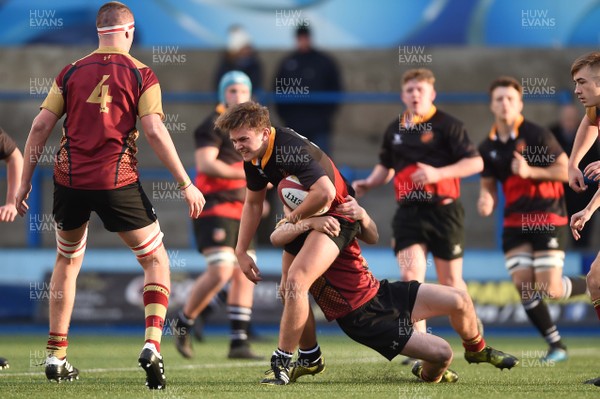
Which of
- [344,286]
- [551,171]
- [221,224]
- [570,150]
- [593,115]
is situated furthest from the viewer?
[570,150]

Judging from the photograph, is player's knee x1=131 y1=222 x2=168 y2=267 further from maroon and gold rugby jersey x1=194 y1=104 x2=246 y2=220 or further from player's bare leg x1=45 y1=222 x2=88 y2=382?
maroon and gold rugby jersey x1=194 y1=104 x2=246 y2=220

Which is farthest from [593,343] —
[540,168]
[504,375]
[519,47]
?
[519,47]

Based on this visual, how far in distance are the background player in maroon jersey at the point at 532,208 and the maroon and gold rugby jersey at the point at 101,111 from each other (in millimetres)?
3775

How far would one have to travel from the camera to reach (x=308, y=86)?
576 inches

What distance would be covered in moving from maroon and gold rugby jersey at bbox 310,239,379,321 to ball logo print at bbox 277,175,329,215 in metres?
0.37

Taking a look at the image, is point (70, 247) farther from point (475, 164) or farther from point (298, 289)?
point (475, 164)

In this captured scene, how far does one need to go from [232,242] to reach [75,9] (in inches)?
318

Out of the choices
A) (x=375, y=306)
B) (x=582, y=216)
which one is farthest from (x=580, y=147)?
(x=375, y=306)

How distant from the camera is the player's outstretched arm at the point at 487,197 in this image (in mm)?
9406

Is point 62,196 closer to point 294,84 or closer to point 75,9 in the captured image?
point 294,84

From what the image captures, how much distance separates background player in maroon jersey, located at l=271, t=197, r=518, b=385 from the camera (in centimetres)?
670

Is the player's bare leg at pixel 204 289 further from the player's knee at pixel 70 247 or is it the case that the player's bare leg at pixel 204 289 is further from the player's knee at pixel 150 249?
the player's knee at pixel 150 249

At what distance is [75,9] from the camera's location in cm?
1642

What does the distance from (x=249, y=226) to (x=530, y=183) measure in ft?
10.8
